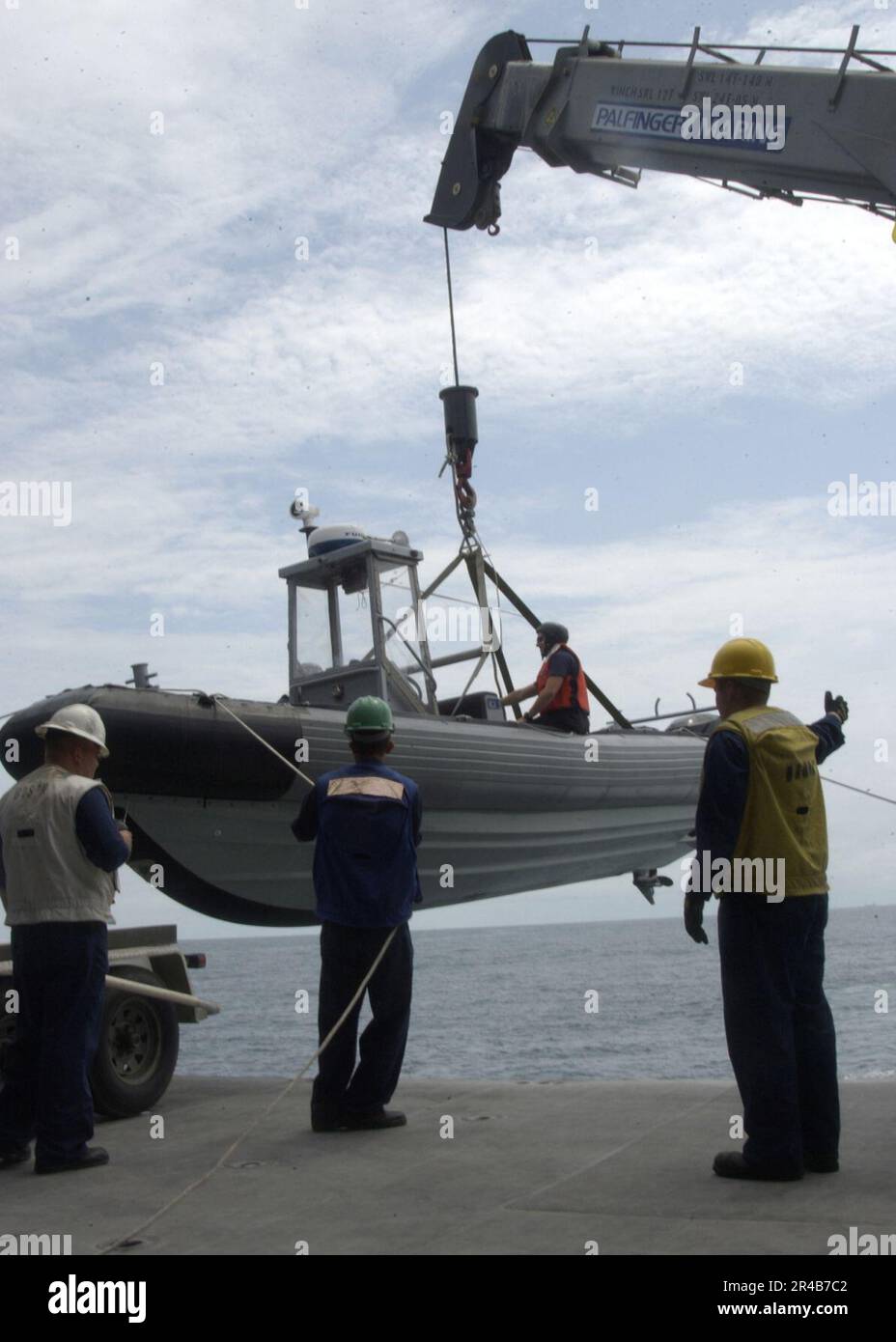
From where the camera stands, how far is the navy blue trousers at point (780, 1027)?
144 inches

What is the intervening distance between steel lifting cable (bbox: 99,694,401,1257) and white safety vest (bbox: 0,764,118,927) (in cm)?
81

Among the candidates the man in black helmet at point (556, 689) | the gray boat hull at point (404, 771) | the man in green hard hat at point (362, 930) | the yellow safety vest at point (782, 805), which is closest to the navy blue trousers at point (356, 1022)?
the man in green hard hat at point (362, 930)

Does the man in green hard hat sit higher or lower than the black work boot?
higher

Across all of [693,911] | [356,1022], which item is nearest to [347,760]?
[356,1022]

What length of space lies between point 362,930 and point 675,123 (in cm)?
458

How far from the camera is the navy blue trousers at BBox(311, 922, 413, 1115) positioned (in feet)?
15.8

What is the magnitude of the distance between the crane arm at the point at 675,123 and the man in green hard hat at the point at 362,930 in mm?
3499

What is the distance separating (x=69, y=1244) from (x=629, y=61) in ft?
21.8

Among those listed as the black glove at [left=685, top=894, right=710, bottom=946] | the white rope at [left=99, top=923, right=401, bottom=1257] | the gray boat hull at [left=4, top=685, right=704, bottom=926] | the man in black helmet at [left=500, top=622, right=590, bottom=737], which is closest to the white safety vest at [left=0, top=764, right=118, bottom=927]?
the white rope at [left=99, top=923, right=401, bottom=1257]

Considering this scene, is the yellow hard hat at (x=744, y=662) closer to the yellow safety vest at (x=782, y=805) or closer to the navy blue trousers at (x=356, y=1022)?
the yellow safety vest at (x=782, y=805)

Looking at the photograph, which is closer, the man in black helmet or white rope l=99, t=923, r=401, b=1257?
white rope l=99, t=923, r=401, b=1257

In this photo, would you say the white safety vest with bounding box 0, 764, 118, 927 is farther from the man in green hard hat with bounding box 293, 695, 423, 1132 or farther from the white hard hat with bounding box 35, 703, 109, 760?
the man in green hard hat with bounding box 293, 695, 423, 1132

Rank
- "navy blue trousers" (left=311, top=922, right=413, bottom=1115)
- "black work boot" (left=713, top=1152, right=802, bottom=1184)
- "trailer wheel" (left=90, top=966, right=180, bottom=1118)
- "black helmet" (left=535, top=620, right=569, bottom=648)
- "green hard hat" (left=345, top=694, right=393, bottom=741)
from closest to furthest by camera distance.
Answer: "black work boot" (left=713, top=1152, right=802, bottom=1184) < "navy blue trousers" (left=311, top=922, right=413, bottom=1115) < "green hard hat" (left=345, top=694, right=393, bottom=741) < "trailer wheel" (left=90, top=966, right=180, bottom=1118) < "black helmet" (left=535, top=620, right=569, bottom=648)

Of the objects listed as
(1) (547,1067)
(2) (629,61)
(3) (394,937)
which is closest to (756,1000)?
(3) (394,937)
